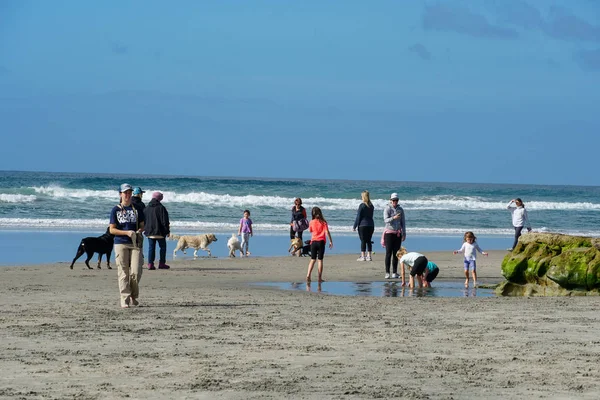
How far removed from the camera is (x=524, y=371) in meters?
7.47

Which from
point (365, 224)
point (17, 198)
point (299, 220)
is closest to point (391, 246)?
point (365, 224)

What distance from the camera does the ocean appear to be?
27.1m

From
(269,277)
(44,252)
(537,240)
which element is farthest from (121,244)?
(44,252)

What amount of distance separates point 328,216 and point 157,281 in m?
29.9

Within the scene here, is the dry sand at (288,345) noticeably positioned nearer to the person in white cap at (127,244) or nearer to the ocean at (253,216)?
the person in white cap at (127,244)

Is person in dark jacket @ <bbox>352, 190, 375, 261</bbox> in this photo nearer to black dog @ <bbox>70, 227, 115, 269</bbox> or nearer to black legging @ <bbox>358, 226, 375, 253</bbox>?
black legging @ <bbox>358, 226, 375, 253</bbox>

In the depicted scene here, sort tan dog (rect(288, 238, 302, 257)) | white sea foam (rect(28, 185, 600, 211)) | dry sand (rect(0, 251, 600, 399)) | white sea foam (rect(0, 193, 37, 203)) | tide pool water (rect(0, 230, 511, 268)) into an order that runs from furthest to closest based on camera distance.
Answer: white sea foam (rect(28, 185, 600, 211)) → white sea foam (rect(0, 193, 37, 203)) → tan dog (rect(288, 238, 302, 257)) → tide pool water (rect(0, 230, 511, 268)) → dry sand (rect(0, 251, 600, 399))

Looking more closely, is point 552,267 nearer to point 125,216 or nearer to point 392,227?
point 392,227

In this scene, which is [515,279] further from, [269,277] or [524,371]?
[524,371]

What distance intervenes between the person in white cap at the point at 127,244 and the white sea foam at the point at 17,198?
128 feet

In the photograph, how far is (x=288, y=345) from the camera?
869cm

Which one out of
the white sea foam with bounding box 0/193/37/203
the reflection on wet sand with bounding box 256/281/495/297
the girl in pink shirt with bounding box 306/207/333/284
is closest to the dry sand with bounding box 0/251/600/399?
the reflection on wet sand with bounding box 256/281/495/297

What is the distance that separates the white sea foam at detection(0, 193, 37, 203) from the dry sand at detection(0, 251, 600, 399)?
3604cm

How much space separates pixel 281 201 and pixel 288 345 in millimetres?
47251
